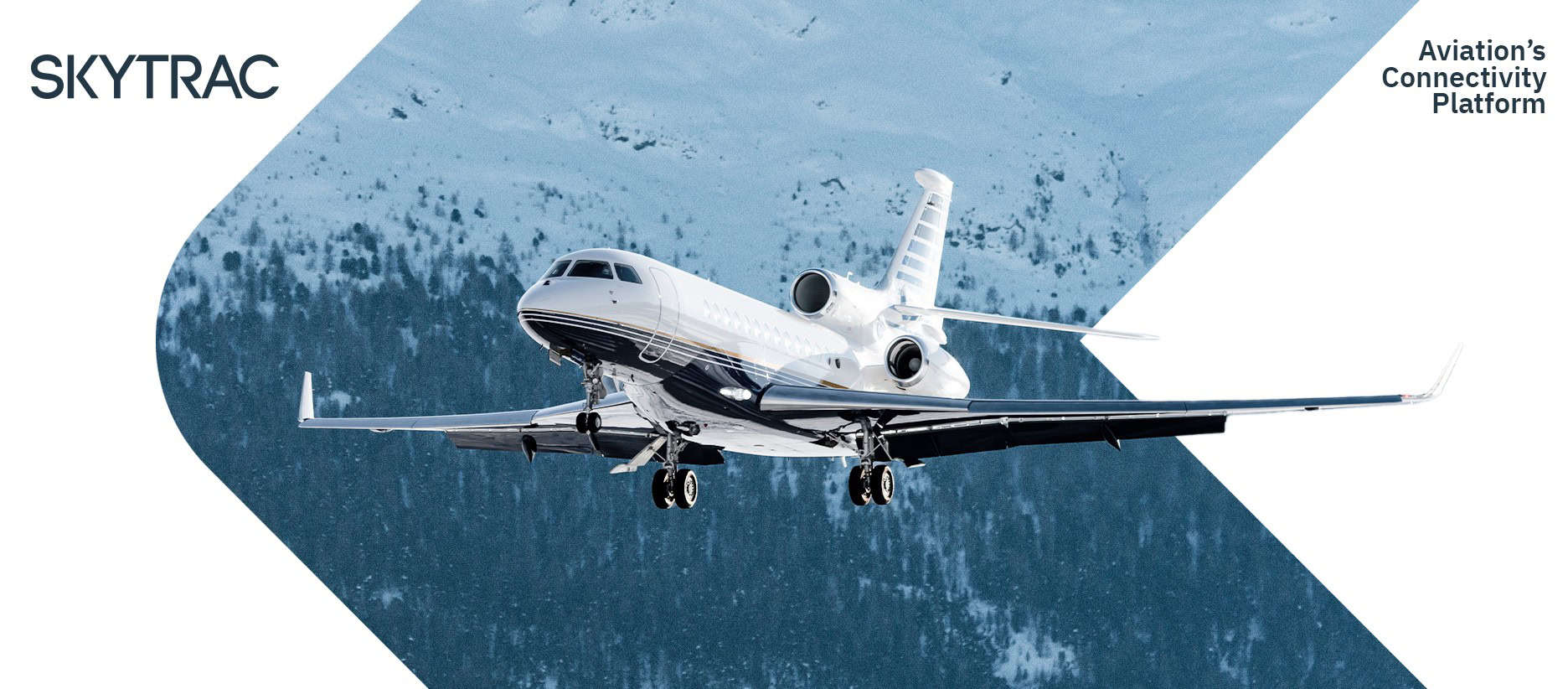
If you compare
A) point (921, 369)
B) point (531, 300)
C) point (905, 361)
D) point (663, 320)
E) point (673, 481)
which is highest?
point (531, 300)

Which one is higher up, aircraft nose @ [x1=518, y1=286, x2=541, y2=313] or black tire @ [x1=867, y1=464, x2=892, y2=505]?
aircraft nose @ [x1=518, y1=286, x2=541, y2=313]

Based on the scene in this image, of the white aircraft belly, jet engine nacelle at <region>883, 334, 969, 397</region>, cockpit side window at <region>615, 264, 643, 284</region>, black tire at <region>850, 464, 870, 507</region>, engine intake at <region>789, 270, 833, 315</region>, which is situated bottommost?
black tire at <region>850, 464, 870, 507</region>

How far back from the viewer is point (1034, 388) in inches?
3066

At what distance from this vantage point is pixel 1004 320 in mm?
24328

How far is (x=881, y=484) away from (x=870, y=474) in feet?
0.67

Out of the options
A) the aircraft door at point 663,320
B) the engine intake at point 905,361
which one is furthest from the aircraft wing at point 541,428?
the engine intake at point 905,361

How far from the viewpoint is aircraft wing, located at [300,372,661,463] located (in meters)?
23.6

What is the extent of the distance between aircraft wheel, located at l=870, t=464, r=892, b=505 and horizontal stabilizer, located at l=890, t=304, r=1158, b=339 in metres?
2.44

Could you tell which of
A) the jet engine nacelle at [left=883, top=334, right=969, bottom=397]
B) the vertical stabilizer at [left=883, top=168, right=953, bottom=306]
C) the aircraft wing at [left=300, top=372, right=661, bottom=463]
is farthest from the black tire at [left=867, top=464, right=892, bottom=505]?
the vertical stabilizer at [left=883, top=168, right=953, bottom=306]

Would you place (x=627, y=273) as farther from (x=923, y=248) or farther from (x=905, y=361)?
(x=923, y=248)

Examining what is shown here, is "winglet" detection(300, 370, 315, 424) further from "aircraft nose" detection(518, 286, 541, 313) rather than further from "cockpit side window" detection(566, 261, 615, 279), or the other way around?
"aircraft nose" detection(518, 286, 541, 313)

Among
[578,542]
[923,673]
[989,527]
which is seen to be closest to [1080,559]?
[989,527]

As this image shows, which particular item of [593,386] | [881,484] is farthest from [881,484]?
[593,386]

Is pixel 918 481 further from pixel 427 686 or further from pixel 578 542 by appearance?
pixel 427 686
